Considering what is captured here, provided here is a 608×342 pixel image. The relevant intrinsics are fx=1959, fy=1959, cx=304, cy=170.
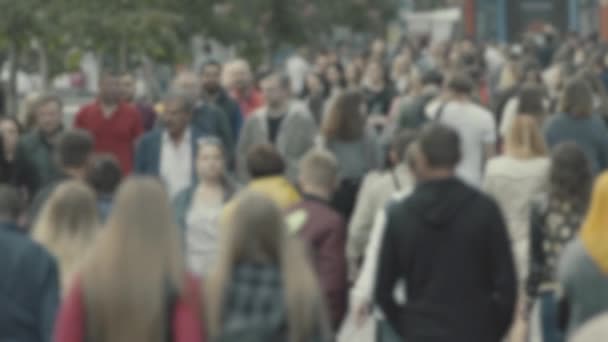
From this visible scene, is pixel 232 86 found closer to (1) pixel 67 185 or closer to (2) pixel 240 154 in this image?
(2) pixel 240 154

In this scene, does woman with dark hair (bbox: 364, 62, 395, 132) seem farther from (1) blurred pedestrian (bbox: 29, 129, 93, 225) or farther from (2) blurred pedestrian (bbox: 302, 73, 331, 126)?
(1) blurred pedestrian (bbox: 29, 129, 93, 225)

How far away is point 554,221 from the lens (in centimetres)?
908

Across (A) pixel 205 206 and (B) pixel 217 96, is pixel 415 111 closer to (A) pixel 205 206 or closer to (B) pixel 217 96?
(B) pixel 217 96

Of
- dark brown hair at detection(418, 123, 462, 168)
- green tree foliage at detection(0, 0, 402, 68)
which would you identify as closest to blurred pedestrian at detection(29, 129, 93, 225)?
dark brown hair at detection(418, 123, 462, 168)

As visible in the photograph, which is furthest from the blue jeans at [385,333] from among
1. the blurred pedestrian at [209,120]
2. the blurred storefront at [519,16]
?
the blurred storefront at [519,16]

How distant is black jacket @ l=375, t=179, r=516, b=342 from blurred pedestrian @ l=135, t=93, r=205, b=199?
5521 millimetres

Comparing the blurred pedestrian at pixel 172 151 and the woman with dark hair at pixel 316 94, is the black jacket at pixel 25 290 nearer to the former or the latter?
the blurred pedestrian at pixel 172 151

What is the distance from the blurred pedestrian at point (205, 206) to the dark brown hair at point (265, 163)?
0.28 m

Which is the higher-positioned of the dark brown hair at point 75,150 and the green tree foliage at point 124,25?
the dark brown hair at point 75,150

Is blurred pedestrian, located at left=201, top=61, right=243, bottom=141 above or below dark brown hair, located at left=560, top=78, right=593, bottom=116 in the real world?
below

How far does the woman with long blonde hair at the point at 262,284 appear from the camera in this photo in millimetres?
6824

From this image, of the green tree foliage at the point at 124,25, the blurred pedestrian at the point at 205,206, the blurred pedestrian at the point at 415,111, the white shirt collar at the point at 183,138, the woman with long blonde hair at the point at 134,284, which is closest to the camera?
the woman with long blonde hair at the point at 134,284

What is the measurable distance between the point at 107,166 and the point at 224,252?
144 inches

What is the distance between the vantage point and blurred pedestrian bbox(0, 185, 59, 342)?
7543 mm
